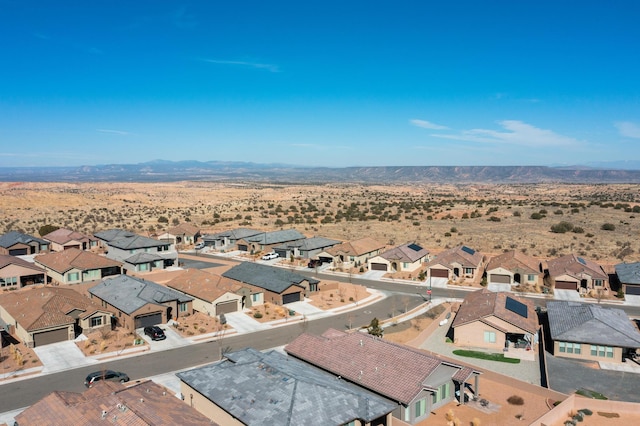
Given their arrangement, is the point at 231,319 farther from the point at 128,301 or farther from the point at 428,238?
the point at 428,238

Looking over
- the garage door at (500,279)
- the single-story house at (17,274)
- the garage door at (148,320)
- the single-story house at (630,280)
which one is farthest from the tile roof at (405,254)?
the single-story house at (17,274)

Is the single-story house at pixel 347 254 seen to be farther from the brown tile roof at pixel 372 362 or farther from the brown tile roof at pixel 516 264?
the brown tile roof at pixel 372 362

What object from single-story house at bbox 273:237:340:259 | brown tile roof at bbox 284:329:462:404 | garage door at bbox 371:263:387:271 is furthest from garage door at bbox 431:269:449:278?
brown tile roof at bbox 284:329:462:404

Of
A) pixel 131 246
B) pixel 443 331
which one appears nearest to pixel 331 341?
pixel 443 331

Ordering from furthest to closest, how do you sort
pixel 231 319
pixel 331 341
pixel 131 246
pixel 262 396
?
1. pixel 131 246
2. pixel 231 319
3. pixel 331 341
4. pixel 262 396

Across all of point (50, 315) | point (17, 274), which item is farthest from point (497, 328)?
point (17, 274)

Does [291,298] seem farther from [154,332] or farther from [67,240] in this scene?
[67,240]

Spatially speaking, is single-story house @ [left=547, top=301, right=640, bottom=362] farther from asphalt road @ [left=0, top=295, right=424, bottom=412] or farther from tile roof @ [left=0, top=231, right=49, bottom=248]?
tile roof @ [left=0, top=231, right=49, bottom=248]
